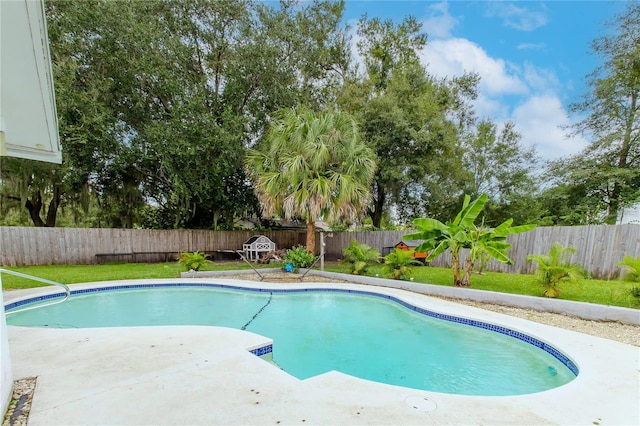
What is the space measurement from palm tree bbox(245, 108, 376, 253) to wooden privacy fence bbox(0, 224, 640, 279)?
332cm

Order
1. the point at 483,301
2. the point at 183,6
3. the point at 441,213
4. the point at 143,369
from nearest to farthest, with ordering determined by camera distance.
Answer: the point at 143,369
the point at 483,301
the point at 183,6
the point at 441,213


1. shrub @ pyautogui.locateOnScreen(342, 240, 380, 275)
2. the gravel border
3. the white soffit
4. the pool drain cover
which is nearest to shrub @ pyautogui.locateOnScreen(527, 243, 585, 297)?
→ shrub @ pyautogui.locateOnScreen(342, 240, 380, 275)

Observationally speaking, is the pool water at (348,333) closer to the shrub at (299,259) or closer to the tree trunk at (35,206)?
the shrub at (299,259)

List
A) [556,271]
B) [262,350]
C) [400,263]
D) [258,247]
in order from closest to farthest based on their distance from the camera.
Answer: [262,350], [556,271], [400,263], [258,247]

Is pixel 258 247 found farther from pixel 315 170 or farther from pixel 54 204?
pixel 54 204

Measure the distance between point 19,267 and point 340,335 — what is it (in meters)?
11.8

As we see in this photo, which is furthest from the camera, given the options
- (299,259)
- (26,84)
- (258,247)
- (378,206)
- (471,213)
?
(378,206)

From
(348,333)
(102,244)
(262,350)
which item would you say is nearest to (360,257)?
(348,333)

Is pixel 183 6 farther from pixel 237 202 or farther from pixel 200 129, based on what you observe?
pixel 237 202

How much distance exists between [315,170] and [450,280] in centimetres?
536

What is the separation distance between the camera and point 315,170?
34.6 ft

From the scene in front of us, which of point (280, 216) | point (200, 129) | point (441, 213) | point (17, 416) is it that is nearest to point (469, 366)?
point (17, 416)

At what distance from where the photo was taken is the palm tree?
10266mm

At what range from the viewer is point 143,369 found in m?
3.12
